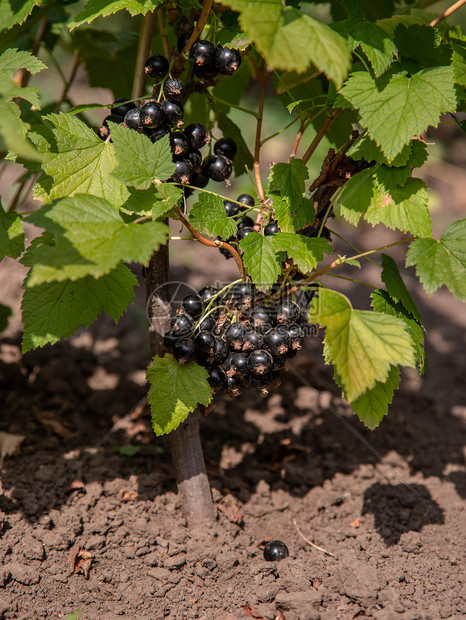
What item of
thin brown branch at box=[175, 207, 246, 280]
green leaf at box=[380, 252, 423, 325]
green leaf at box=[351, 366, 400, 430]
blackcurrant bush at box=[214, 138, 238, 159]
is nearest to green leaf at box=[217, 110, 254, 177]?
blackcurrant bush at box=[214, 138, 238, 159]

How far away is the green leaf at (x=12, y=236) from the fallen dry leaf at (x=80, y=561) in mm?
1029

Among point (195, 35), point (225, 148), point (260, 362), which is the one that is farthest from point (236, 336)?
point (195, 35)

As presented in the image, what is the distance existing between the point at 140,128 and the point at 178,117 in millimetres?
124

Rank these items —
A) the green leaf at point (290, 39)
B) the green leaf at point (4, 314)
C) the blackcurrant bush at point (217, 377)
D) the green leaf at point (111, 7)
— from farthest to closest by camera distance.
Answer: the green leaf at point (4, 314), the blackcurrant bush at point (217, 377), the green leaf at point (111, 7), the green leaf at point (290, 39)

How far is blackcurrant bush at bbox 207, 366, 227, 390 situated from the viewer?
186cm

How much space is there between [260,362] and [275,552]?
75 cm

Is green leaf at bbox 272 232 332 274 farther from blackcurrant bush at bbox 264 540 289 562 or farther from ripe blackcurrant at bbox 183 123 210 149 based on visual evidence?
blackcurrant bush at bbox 264 540 289 562

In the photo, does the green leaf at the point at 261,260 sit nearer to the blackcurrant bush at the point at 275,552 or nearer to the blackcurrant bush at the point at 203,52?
the blackcurrant bush at the point at 203,52

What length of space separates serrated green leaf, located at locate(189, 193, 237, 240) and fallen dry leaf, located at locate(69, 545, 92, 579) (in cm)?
118

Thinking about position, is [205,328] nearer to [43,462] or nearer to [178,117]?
[178,117]

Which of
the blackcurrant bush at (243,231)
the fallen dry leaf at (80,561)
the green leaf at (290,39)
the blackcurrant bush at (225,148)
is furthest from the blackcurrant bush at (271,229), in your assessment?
the fallen dry leaf at (80,561)

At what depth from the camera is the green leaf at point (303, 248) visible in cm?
167

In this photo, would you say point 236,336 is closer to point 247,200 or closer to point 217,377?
point 217,377

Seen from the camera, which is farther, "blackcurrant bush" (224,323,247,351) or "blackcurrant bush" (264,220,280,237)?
"blackcurrant bush" (264,220,280,237)
